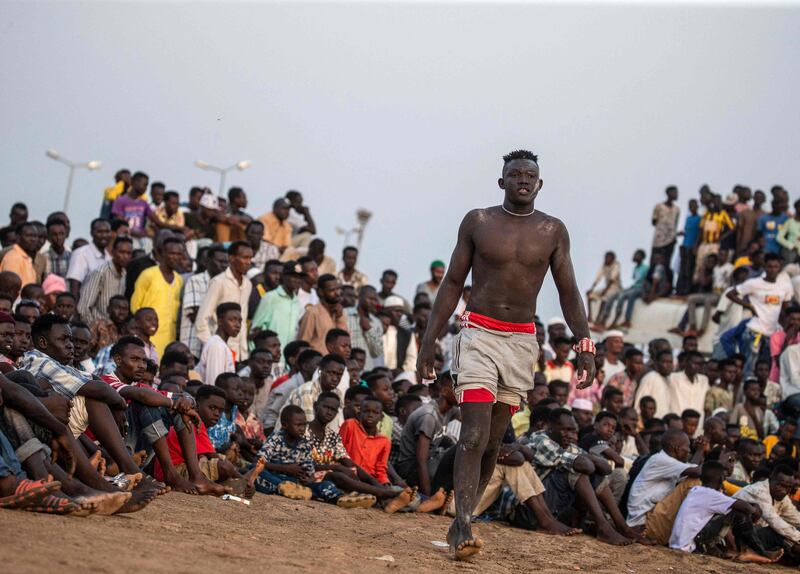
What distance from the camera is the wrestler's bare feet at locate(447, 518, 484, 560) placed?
612cm

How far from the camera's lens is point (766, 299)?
617 inches

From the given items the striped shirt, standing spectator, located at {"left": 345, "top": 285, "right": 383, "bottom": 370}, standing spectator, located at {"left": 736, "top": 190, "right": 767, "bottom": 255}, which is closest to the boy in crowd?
the striped shirt

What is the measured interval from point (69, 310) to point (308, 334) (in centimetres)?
277

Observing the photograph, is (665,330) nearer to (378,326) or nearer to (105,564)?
(378,326)

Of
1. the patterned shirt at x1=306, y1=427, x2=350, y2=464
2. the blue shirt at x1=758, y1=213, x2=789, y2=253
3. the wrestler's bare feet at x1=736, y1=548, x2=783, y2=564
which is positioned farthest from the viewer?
the blue shirt at x1=758, y1=213, x2=789, y2=253

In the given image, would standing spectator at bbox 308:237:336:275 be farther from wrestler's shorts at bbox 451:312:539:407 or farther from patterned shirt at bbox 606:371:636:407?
wrestler's shorts at bbox 451:312:539:407

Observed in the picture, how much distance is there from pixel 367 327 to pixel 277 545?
7589 mm

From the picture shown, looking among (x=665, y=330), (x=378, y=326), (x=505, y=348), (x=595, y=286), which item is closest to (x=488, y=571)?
(x=505, y=348)

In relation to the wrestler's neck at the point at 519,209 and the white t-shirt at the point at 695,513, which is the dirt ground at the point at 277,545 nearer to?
the white t-shirt at the point at 695,513

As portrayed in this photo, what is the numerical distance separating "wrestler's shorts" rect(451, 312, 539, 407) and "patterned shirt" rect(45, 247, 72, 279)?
6819 mm

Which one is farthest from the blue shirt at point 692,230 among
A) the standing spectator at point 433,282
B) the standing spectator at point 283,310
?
the standing spectator at point 283,310

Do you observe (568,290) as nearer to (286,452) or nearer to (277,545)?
(277,545)

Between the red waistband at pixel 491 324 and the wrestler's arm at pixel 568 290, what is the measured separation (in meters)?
0.30

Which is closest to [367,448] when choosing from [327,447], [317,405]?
[327,447]
